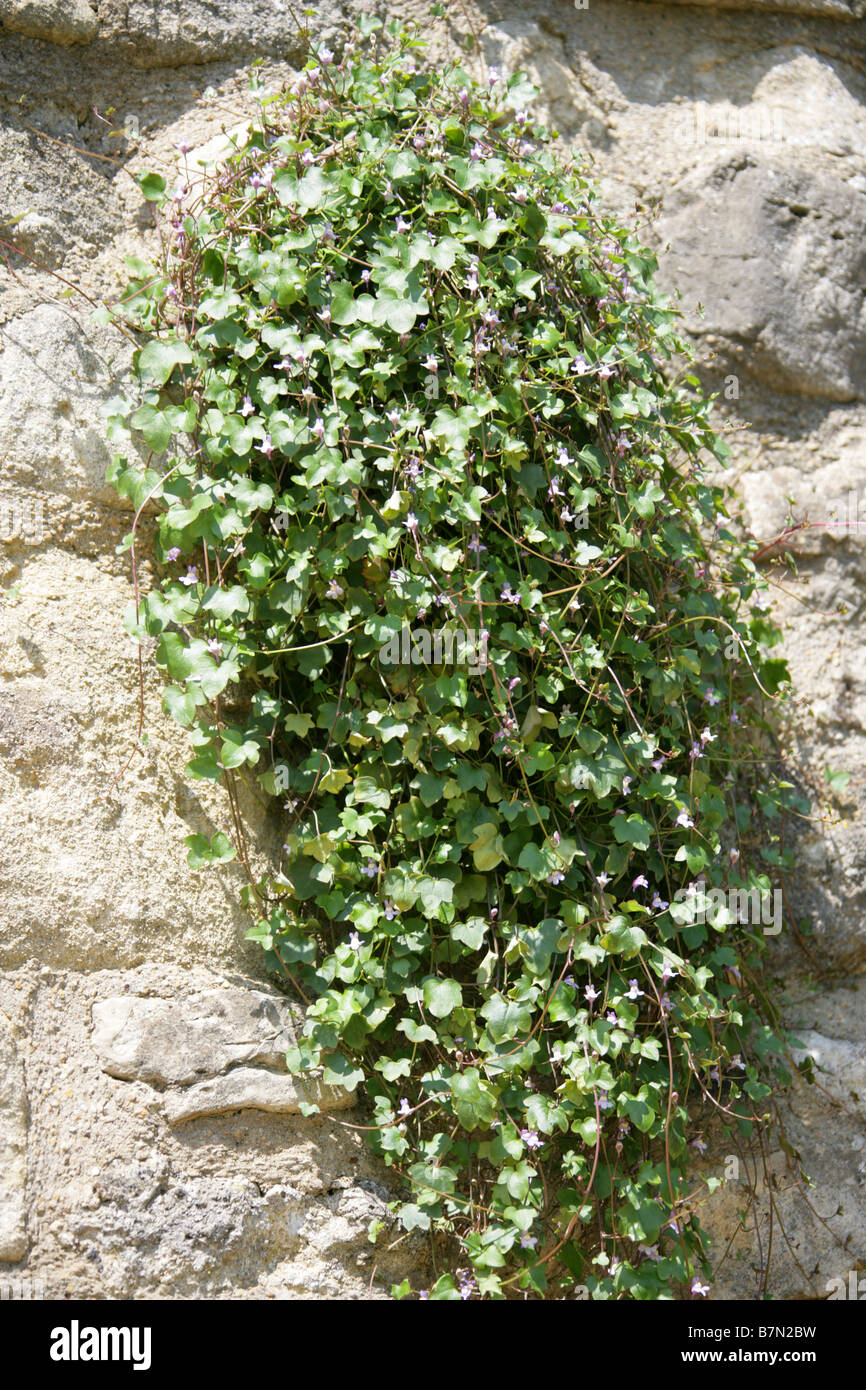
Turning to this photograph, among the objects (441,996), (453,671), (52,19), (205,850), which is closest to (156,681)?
(205,850)

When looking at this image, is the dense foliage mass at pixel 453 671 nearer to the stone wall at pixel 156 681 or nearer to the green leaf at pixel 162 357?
the green leaf at pixel 162 357

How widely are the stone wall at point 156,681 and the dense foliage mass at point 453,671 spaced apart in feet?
0.46

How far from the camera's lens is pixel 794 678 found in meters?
2.67

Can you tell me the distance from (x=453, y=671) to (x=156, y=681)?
59 cm

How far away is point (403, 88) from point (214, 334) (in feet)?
2.35

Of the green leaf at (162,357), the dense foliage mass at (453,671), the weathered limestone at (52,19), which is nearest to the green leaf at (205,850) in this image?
the dense foliage mass at (453,671)

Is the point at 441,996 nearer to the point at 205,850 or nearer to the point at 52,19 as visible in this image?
the point at 205,850

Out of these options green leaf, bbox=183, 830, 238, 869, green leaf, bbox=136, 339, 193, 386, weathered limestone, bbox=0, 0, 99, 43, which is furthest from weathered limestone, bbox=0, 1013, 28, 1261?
weathered limestone, bbox=0, 0, 99, 43

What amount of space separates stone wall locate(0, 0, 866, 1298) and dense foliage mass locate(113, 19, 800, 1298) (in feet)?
0.46

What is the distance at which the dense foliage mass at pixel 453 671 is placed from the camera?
6.32ft

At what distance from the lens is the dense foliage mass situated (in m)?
1.93

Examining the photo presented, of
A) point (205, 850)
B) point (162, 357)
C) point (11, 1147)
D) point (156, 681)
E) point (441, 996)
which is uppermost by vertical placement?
point (162, 357)

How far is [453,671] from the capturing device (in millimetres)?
1988

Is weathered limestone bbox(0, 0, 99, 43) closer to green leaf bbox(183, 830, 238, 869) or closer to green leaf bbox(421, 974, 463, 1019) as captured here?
green leaf bbox(183, 830, 238, 869)
